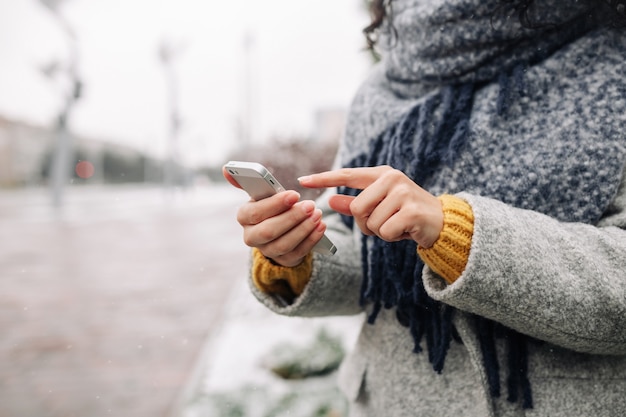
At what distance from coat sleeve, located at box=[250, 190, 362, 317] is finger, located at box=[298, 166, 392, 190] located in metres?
0.32

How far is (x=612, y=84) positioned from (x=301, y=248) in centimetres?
60

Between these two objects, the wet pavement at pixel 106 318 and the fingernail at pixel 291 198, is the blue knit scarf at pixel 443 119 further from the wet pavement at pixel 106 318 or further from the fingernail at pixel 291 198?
the wet pavement at pixel 106 318

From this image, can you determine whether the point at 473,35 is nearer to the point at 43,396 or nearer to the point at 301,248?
the point at 301,248

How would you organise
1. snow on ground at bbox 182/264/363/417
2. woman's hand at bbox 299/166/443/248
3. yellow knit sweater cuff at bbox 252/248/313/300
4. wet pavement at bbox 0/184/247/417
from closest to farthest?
woman's hand at bbox 299/166/443/248
yellow knit sweater cuff at bbox 252/248/313/300
snow on ground at bbox 182/264/363/417
wet pavement at bbox 0/184/247/417

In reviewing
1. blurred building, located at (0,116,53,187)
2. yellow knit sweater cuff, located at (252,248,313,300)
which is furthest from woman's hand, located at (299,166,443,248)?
blurred building, located at (0,116,53,187)

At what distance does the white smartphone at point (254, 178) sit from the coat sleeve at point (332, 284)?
0.94 feet

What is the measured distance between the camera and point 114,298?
16.4ft

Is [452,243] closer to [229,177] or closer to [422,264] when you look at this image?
[422,264]

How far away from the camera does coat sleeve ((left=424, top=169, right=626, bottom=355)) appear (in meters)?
0.77

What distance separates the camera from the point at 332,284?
112 centimetres

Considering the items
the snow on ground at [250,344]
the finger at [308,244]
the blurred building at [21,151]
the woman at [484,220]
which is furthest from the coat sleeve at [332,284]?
the blurred building at [21,151]

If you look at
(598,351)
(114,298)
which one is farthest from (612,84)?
(114,298)

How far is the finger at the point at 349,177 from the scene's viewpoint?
0.79 metres

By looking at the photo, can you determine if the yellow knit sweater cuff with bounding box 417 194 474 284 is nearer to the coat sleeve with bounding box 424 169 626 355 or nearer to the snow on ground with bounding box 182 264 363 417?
the coat sleeve with bounding box 424 169 626 355
